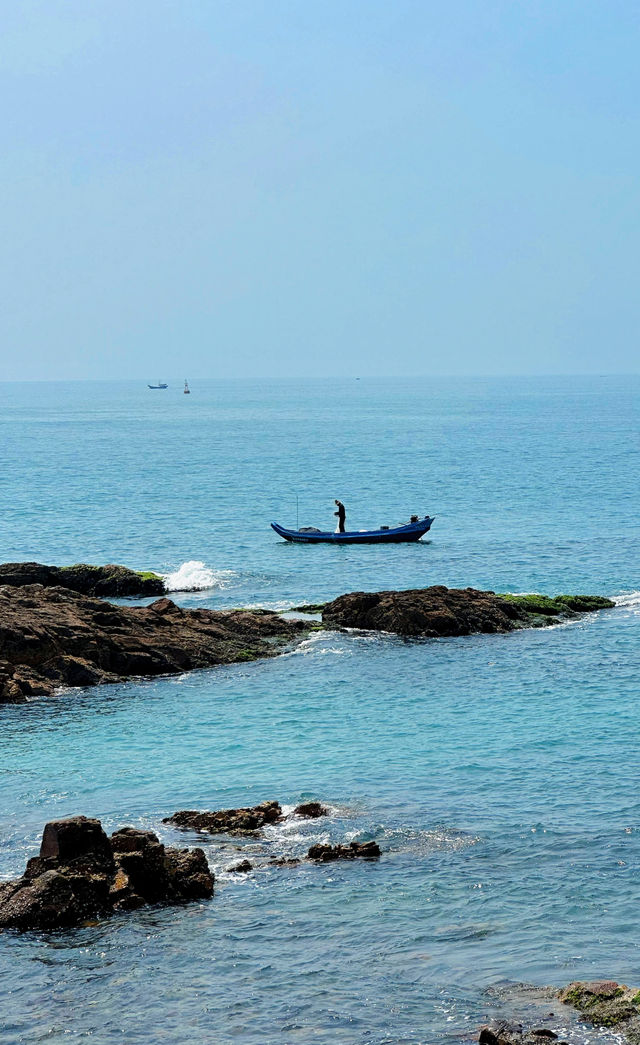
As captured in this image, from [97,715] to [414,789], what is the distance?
35.9 feet

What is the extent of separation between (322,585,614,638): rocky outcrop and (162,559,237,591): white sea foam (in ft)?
33.2

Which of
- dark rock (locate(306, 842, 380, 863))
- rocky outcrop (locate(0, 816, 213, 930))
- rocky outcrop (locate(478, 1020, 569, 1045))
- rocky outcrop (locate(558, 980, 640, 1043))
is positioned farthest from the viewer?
dark rock (locate(306, 842, 380, 863))

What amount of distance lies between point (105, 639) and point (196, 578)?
17164 mm

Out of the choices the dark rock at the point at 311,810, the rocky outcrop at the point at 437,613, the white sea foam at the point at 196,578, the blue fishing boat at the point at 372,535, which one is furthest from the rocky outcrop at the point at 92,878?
the blue fishing boat at the point at 372,535

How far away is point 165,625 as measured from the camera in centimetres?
4491

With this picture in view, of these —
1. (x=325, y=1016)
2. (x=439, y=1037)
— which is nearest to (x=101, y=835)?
(x=325, y=1016)

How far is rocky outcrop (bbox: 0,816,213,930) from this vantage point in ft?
73.3

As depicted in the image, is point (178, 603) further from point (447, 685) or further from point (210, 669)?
point (447, 685)

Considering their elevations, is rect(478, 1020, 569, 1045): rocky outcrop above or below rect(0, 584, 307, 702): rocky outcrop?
below

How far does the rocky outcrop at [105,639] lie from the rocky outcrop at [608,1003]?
75.4 feet

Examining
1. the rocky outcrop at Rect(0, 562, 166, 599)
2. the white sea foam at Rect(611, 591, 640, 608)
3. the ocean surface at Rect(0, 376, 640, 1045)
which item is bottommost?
the ocean surface at Rect(0, 376, 640, 1045)

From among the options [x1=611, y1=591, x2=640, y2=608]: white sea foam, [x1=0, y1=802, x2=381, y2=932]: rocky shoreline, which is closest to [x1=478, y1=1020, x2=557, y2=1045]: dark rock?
[x1=0, y1=802, x2=381, y2=932]: rocky shoreline

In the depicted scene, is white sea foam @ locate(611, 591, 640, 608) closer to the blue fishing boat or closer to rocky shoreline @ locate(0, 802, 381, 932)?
the blue fishing boat

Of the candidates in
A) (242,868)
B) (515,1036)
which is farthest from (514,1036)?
(242,868)
